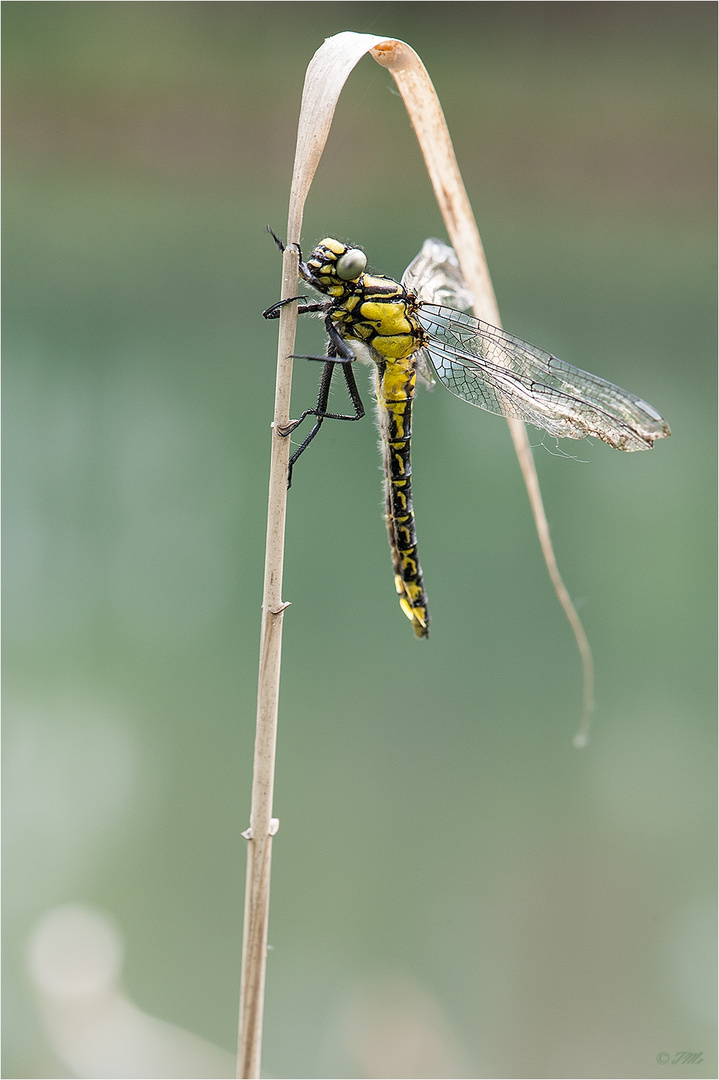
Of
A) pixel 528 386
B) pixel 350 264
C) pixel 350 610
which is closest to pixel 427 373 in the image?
pixel 528 386

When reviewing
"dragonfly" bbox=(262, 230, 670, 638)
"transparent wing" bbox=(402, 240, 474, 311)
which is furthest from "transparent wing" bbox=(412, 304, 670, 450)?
"transparent wing" bbox=(402, 240, 474, 311)

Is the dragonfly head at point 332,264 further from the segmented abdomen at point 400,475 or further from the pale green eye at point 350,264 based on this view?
the segmented abdomen at point 400,475

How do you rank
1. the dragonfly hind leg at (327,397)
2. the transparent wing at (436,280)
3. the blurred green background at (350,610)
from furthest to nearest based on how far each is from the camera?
the blurred green background at (350,610) → the transparent wing at (436,280) → the dragonfly hind leg at (327,397)

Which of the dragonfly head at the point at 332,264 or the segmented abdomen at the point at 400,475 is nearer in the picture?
the dragonfly head at the point at 332,264

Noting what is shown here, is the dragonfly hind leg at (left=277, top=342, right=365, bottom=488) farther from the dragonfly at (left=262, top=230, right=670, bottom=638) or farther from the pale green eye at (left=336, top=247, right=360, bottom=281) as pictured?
the pale green eye at (left=336, top=247, right=360, bottom=281)

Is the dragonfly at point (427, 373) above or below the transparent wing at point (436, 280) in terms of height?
below

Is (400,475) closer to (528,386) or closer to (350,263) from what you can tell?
(528,386)

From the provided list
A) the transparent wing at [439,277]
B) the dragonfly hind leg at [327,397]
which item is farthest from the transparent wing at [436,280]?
the dragonfly hind leg at [327,397]

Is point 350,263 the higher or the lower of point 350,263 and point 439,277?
the lower
